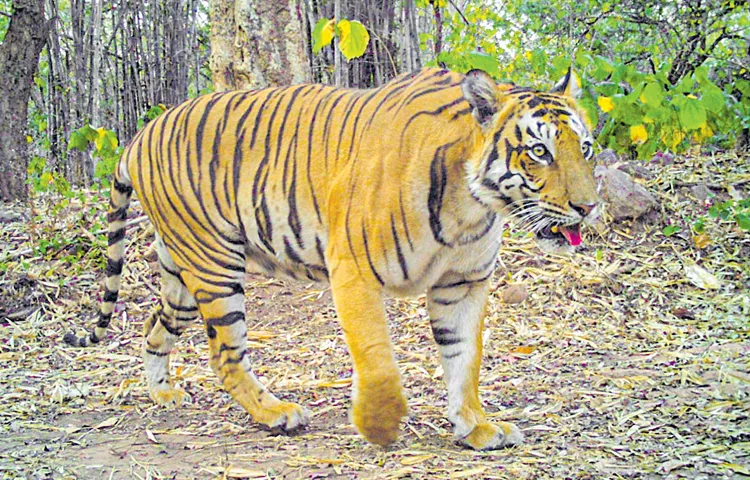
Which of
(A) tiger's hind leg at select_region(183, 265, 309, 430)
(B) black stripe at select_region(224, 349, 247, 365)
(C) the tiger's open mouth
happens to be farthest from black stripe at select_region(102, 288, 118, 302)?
(C) the tiger's open mouth

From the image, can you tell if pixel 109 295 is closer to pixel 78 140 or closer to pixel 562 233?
pixel 562 233

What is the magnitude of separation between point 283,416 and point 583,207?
5.28 feet

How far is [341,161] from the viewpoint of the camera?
129 inches

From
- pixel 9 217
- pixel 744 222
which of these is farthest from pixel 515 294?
pixel 9 217

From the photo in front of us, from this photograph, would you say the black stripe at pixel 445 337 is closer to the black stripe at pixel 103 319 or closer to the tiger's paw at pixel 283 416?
the tiger's paw at pixel 283 416

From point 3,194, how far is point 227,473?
5.52 m

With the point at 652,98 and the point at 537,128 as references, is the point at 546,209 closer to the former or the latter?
the point at 537,128

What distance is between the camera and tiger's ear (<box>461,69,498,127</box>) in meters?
2.87

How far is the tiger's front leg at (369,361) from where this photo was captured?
2.96m

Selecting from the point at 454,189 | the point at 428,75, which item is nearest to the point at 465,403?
the point at 454,189

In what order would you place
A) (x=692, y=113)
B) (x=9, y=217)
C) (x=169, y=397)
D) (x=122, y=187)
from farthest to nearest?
(x=9, y=217) < (x=692, y=113) < (x=122, y=187) < (x=169, y=397)

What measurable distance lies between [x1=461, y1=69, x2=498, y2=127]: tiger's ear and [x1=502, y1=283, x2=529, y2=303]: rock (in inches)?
93.2

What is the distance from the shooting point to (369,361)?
3002mm

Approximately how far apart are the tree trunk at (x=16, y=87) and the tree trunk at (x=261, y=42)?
255 cm
